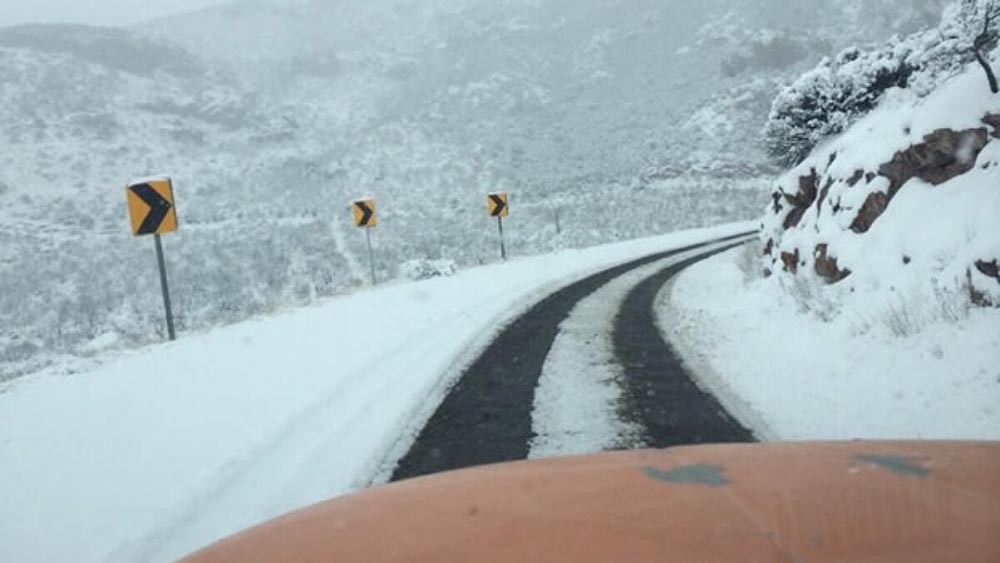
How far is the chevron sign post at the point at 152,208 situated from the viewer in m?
9.11

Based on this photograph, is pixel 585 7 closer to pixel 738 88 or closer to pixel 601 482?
pixel 738 88

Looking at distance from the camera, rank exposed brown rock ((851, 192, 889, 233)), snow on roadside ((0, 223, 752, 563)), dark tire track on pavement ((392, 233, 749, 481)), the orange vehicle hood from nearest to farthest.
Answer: the orange vehicle hood
snow on roadside ((0, 223, 752, 563))
dark tire track on pavement ((392, 233, 749, 481))
exposed brown rock ((851, 192, 889, 233))

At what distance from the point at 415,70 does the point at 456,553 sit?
257ft

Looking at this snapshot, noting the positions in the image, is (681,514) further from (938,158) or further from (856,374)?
(938,158)

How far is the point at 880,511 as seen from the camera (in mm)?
1816

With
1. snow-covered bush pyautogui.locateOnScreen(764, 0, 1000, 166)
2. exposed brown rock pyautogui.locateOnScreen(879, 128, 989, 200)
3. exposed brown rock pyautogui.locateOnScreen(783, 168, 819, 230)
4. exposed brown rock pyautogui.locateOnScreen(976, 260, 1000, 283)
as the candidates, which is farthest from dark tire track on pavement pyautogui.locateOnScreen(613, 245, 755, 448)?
snow-covered bush pyautogui.locateOnScreen(764, 0, 1000, 166)

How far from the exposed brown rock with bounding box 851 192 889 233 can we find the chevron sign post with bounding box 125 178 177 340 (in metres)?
8.49

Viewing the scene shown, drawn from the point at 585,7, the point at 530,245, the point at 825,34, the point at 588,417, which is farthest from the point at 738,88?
the point at 588,417

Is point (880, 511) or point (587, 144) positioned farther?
point (587, 144)

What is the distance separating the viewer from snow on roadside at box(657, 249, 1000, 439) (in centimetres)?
445

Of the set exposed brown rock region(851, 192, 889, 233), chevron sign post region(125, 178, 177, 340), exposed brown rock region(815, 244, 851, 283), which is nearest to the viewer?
exposed brown rock region(851, 192, 889, 233)

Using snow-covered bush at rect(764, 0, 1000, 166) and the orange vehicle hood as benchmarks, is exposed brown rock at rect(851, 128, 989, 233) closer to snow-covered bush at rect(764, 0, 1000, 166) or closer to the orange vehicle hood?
snow-covered bush at rect(764, 0, 1000, 166)

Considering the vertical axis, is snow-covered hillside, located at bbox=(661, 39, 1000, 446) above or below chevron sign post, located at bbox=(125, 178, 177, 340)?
below

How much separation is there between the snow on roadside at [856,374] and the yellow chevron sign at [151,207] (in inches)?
265
